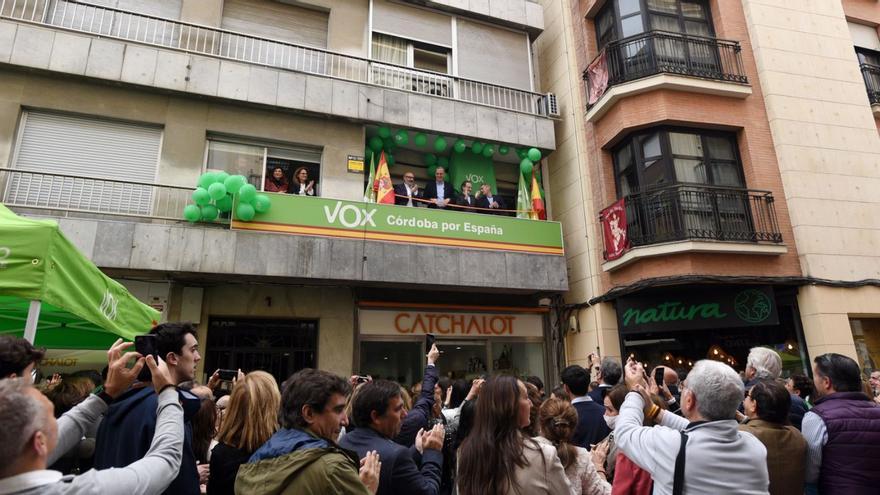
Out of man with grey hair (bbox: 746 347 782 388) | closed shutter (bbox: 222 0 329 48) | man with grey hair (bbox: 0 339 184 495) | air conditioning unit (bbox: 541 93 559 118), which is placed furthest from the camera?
air conditioning unit (bbox: 541 93 559 118)

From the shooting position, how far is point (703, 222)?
10.4 m

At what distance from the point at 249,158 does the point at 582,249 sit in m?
8.02

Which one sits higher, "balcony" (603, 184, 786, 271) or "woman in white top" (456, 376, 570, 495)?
"balcony" (603, 184, 786, 271)

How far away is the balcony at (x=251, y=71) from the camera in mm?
9180

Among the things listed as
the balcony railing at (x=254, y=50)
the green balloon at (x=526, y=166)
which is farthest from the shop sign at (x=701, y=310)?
the balcony railing at (x=254, y=50)

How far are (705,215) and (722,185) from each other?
107cm

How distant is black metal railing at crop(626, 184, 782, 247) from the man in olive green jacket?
9.34 m

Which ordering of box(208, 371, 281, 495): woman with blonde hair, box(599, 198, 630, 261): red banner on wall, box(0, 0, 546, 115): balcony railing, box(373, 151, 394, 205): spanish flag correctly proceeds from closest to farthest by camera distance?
box(208, 371, 281, 495): woman with blonde hair → box(0, 0, 546, 115): balcony railing → box(373, 151, 394, 205): spanish flag → box(599, 198, 630, 261): red banner on wall

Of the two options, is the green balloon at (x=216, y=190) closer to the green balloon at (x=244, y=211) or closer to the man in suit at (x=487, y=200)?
the green balloon at (x=244, y=211)

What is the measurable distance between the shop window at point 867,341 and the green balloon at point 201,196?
12.9 m

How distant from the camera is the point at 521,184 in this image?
12.7m

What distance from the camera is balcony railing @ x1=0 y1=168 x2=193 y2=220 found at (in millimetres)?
8594

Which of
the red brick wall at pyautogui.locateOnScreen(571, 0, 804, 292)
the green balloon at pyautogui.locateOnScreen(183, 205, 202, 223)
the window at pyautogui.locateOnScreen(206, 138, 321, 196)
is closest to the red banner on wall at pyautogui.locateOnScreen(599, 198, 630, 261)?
the red brick wall at pyautogui.locateOnScreen(571, 0, 804, 292)

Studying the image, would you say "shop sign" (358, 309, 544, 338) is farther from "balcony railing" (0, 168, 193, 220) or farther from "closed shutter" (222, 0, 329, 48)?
"closed shutter" (222, 0, 329, 48)
